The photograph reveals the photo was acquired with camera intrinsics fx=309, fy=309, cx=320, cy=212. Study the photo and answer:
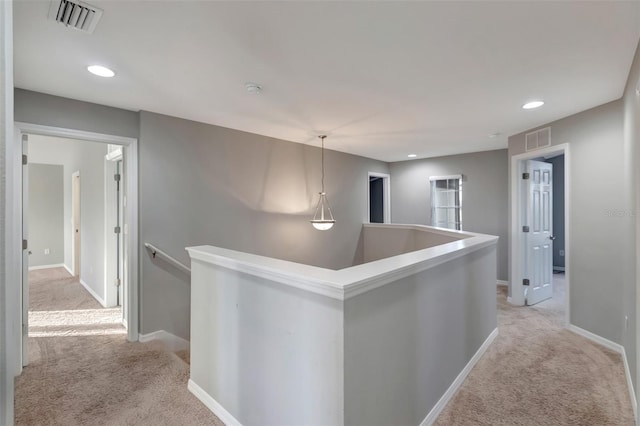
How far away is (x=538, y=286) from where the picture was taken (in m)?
4.49

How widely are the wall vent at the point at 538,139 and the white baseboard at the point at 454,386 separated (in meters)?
2.49

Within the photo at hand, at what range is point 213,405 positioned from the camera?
6.84 feet

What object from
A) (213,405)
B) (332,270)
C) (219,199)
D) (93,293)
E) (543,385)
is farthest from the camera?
(93,293)

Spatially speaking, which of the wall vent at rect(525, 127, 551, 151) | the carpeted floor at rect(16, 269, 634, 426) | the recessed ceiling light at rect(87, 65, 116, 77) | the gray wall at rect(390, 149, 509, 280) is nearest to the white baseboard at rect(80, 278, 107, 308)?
the carpeted floor at rect(16, 269, 634, 426)

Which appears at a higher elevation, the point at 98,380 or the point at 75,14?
the point at 75,14

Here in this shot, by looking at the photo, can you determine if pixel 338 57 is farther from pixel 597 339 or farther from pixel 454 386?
pixel 597 339

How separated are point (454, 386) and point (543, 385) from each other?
750 millimetres

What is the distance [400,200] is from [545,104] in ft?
13.0

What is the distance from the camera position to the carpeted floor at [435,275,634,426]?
2021 millimetres

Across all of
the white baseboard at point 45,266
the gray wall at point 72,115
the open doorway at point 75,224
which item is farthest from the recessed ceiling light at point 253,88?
the white baseboard at point 45,266

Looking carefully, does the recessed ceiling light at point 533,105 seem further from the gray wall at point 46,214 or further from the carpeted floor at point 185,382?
the gray wall at point 46,214

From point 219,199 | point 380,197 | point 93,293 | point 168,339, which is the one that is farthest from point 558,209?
point 93,293

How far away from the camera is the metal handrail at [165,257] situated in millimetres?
3219

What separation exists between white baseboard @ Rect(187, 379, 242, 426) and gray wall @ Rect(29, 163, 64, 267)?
21.8ft
